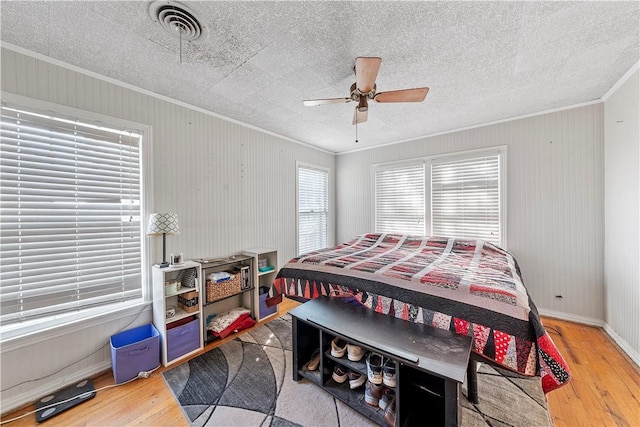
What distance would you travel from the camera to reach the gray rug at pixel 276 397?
154 cm

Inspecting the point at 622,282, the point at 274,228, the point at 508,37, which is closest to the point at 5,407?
the point at 274,228

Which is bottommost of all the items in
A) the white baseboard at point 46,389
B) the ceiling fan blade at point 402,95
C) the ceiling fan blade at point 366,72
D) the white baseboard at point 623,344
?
the white baseboard at point 46,389

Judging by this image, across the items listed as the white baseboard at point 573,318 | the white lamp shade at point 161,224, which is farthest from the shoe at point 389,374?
the white baseboard at point 573,318

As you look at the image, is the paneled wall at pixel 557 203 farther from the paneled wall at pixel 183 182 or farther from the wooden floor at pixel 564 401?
the paneled wall at pixel 183 182

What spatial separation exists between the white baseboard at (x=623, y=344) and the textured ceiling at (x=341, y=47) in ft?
7.83

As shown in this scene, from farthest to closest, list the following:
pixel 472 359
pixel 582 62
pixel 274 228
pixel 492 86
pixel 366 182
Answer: pixel 366 182, pixel 274 228, pixel 492 86, pixel 582 62, pixel 472 359

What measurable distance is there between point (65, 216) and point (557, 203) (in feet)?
16.0

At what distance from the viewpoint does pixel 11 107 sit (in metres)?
1.70

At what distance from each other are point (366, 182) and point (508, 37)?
2857mm

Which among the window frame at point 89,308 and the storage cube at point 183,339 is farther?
the storage cube at point 183,339

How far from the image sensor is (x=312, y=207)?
14.2ft

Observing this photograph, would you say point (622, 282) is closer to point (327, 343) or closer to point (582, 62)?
point (582, 62)

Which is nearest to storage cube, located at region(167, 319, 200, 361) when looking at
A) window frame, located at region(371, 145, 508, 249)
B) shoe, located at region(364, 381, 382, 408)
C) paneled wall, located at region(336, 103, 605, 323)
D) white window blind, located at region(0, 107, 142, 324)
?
white window blind, located at region(0, 107, 142, 324)

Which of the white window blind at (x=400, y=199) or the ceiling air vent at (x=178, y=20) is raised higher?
the ceiling air vent at (x=178, y=20)
